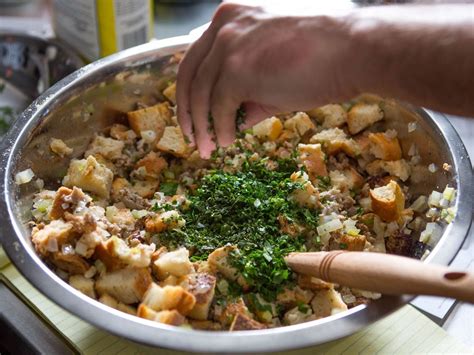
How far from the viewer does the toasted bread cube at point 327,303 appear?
113cm

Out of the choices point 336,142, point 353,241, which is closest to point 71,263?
point 353,241

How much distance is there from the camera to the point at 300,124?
1.50 metres

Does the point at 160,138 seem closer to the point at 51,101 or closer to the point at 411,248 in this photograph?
the point at 51,101

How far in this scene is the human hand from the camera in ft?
3.27

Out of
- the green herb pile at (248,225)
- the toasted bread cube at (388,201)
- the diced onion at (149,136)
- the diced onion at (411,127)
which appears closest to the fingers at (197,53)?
the green herb pile at (248,225)

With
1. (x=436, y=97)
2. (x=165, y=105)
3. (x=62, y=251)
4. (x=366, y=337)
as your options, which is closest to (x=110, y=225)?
(x=62, y=251)

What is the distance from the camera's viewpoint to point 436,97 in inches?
37.5

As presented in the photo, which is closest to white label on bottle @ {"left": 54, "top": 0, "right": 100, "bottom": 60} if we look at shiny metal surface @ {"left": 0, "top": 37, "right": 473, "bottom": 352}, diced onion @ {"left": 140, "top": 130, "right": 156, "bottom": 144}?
shiny metal surface @ {"left": 0, "top": 37, "right": 473, "bottom": 352}

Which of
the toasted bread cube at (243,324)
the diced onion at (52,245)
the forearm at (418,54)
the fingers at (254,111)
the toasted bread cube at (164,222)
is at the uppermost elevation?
the forearm at (418,54)

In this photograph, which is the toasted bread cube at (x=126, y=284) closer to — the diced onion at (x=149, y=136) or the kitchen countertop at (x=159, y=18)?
the diced onion at (x=149, y=136)

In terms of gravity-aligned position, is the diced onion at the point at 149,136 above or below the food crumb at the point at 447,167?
below

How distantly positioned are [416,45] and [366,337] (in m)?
0.61

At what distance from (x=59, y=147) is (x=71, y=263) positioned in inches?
13.9

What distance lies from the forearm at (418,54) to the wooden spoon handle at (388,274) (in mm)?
243
